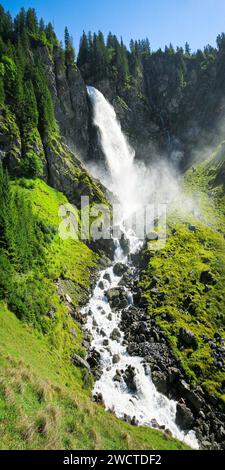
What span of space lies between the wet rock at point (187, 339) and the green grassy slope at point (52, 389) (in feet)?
44.7

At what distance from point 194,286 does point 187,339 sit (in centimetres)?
1264

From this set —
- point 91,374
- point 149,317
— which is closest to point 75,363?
point 91,374

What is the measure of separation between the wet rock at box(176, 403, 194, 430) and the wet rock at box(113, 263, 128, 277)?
27.2m

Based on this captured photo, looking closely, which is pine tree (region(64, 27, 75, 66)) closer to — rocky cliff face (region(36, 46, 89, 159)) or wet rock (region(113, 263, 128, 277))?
rocky cliff face (region(36, 46, 89, 159))

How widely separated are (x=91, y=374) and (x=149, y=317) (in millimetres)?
13804

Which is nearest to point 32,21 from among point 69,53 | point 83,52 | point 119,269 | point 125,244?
point 69,53

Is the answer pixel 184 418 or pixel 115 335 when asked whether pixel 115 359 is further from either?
pixel 184 418

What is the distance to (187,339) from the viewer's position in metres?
41.3

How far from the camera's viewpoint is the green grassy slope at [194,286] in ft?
127

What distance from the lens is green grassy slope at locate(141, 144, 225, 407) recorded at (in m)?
38.7

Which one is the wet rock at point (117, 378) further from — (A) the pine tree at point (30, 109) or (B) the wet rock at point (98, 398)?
(A) the pine tree at point (30, 109)

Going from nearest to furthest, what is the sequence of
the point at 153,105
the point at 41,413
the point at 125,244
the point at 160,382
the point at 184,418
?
1. the point at 41,413
2. the point at 184,418
3. the point at 160,382
4. the point at 125,244
5. the point at 153,105

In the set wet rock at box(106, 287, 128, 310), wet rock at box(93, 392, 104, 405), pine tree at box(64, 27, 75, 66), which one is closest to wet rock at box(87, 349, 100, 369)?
wet rock at box(93, 392, 104, 405)

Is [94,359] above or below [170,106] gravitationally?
below
